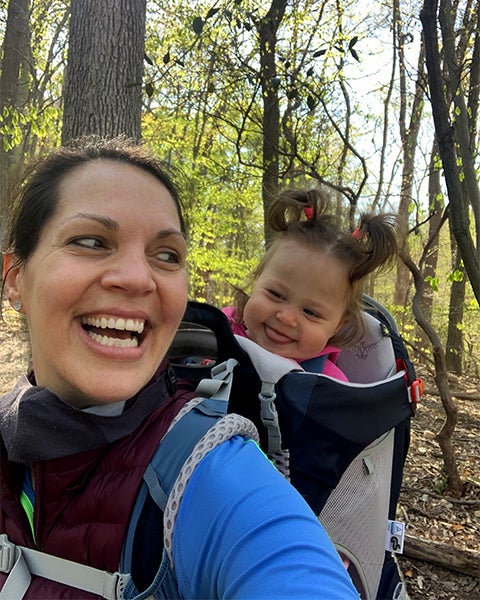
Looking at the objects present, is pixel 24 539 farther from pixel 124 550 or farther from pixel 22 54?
pixel 22 54

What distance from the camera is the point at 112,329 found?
1064 mm

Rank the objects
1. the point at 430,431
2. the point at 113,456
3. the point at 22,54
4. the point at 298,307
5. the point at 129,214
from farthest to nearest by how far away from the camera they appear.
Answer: the point at 22,54 < the point at 430,431 < the point at 298,307 < the point at 129,214 < the point at 113,456

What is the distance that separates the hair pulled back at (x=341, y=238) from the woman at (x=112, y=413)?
946mm

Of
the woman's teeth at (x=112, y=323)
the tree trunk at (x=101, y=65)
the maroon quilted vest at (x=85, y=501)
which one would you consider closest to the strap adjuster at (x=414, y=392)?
the maroon quilted vest at (x=85, y=501)

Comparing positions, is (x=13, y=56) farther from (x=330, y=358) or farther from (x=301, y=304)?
(x=330, y=358)

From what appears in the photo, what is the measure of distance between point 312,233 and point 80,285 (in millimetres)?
1287

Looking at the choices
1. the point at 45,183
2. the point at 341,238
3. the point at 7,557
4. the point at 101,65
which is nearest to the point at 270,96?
the point at 101,65

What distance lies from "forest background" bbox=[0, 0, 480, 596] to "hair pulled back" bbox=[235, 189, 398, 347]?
16cm

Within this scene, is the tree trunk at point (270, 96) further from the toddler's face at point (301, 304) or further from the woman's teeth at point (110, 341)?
the woman's teeth at point (110, 341)

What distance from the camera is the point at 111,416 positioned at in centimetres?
101

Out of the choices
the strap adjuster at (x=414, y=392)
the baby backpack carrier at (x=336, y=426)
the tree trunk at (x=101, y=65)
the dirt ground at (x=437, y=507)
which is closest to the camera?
the baby backpack carrier at (x=336, y=426)

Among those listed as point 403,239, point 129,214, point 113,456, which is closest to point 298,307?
point 403,239

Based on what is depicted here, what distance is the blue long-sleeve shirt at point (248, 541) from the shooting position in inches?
29.3

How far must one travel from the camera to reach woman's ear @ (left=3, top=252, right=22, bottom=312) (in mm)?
1238
